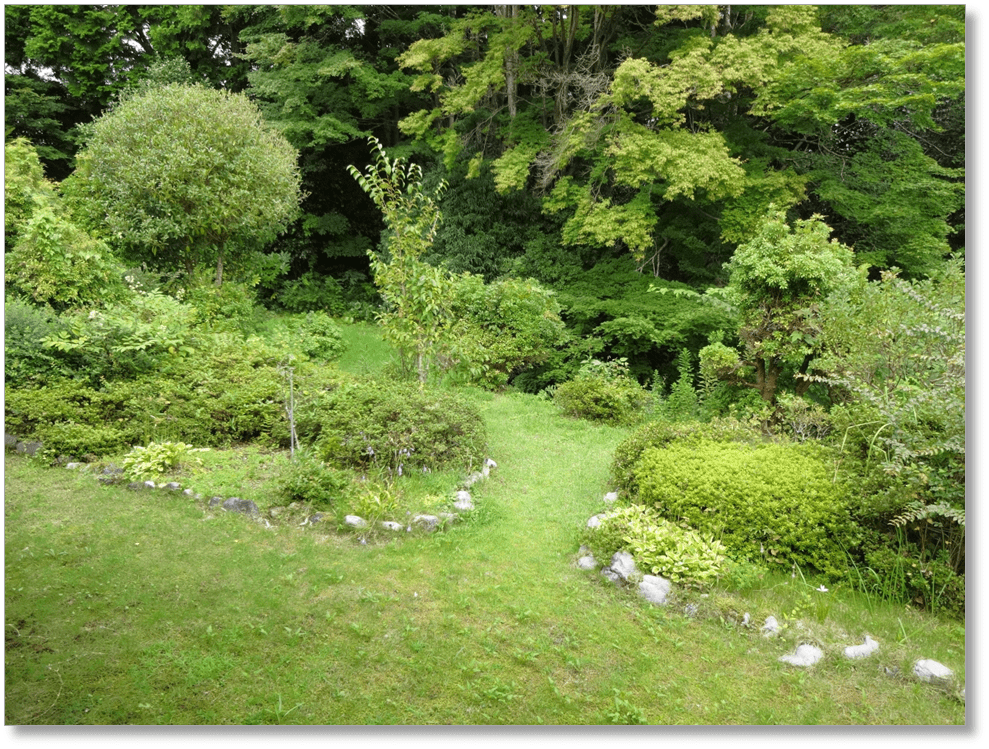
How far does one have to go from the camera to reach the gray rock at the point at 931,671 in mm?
2879

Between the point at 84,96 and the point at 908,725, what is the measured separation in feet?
52.0

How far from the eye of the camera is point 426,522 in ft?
14.0

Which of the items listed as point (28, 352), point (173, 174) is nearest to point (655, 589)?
point (28, 352)

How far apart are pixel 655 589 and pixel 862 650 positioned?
1096mm

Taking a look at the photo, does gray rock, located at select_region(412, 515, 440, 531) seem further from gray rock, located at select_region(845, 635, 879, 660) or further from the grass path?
gray rock, located at select_region(845, 635, 879, 660)

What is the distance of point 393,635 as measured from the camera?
315 cm

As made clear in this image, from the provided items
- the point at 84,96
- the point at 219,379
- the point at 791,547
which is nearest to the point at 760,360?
the point at 791,547

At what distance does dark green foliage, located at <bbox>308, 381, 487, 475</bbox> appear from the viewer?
16.4 ft

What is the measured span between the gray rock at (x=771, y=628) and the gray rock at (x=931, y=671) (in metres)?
0.64

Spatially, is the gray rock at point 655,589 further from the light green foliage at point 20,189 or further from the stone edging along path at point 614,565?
the light green foliage at point 20,189

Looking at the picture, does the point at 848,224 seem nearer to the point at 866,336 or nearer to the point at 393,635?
the point at 866,336

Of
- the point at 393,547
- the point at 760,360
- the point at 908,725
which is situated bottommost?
the point at 908,725

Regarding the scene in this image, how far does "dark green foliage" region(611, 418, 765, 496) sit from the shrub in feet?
6.73

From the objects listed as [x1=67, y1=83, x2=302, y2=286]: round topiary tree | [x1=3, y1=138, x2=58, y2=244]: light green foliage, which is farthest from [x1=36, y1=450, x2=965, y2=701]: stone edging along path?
[x1=67, y1=83, x2=302, y2=286]: round topiary tree
